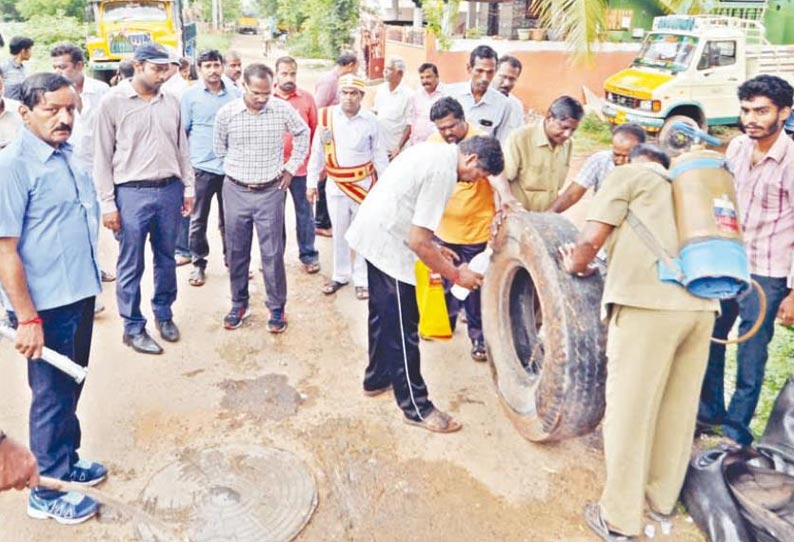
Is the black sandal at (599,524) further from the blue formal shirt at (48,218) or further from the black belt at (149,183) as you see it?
the black belt at (149,183)

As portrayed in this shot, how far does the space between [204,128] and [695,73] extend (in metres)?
9.08

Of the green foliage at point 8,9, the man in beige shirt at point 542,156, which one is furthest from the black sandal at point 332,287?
the green foliage at point 8,9

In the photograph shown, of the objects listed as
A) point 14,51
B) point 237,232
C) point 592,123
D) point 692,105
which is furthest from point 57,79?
point 592,123

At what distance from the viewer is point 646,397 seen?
9.04 feet

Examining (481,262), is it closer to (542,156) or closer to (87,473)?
(542,156)

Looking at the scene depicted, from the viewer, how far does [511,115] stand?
5145 mm

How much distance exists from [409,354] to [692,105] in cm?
978

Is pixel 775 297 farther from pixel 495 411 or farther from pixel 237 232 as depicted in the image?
pixel 237 232

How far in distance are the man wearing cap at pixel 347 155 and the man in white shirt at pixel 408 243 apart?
5.27ft

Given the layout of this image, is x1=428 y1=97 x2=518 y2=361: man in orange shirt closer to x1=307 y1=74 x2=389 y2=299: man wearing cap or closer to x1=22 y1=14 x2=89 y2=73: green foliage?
x1=307 y1=74 x2=389 y2=299: man wearing cap

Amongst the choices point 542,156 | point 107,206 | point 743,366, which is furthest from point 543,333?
point 107,206

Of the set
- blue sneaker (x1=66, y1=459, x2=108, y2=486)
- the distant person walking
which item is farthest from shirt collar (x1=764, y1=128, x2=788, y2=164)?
the distant person walking

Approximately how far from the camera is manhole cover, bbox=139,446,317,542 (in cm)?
299

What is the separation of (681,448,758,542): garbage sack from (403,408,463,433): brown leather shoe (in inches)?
47.2
